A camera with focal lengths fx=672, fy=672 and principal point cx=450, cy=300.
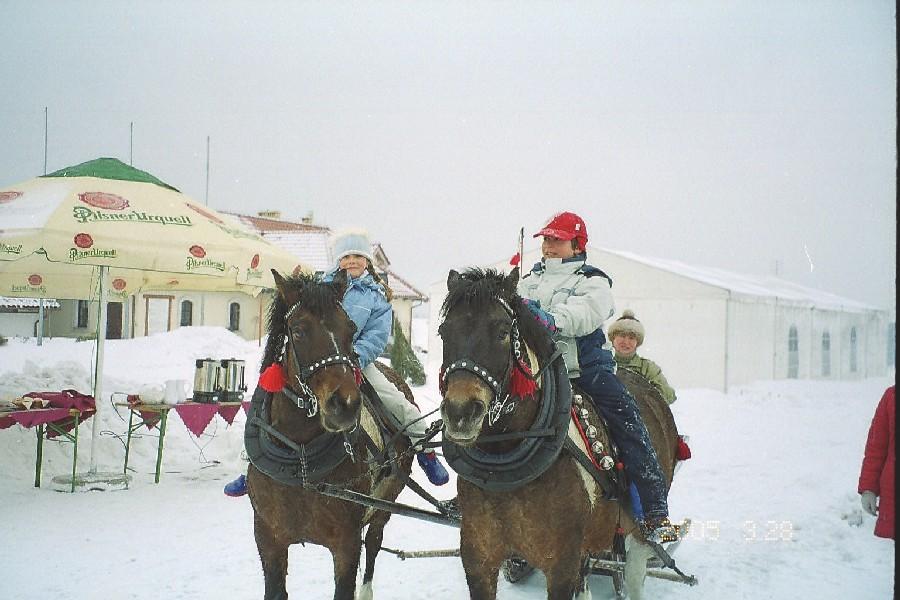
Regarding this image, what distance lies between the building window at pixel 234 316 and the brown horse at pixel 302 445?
2006 centimetres

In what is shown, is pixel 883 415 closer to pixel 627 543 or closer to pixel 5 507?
pixel 627 543

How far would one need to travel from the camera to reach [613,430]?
3.70 metres

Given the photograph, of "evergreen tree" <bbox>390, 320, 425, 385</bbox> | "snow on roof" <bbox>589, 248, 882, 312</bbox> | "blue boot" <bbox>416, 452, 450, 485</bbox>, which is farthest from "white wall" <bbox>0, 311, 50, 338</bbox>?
"snow on roof" <bbox>589, 248, 882, 312</bbox>

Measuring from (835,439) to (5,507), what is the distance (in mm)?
12798

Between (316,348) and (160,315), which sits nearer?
(316,348)

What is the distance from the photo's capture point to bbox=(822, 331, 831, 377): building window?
20948 mm

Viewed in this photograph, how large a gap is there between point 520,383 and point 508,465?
0.37 metres

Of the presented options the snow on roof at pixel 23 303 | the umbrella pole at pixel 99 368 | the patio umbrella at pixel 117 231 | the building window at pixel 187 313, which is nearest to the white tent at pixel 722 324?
the building window at pixel 187 313

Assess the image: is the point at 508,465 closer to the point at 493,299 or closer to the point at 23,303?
the point at 493,299

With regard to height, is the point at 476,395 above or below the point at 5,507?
above

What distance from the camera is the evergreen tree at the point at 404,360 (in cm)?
1733

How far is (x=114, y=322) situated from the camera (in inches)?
930

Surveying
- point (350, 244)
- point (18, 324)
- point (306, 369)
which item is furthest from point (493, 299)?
point (18, 324)

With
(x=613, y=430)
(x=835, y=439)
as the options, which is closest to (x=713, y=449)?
(x=835, y=439)
